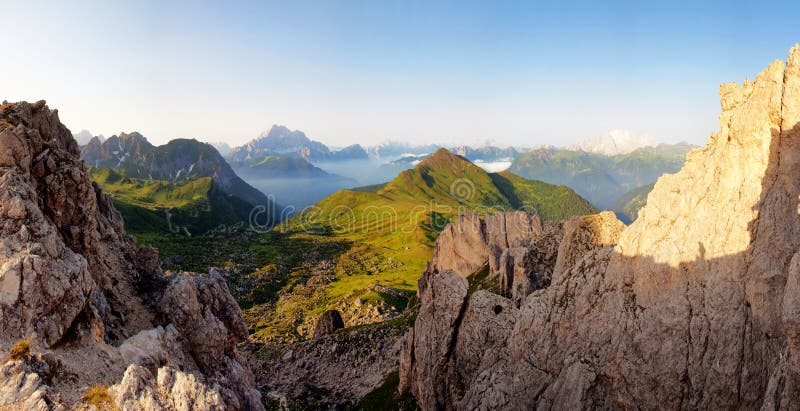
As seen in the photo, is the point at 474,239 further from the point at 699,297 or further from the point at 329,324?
the point at 699,297

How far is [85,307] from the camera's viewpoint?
25.0 meters

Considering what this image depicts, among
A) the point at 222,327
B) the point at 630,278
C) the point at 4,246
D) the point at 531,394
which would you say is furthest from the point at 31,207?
the point at 630,278

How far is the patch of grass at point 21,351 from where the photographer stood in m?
19.6

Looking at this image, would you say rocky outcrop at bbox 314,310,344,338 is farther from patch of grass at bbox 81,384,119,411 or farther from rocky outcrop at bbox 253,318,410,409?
patch of grass at bbox 81,384,119,411

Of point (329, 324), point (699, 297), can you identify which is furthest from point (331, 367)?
point (699, 297)

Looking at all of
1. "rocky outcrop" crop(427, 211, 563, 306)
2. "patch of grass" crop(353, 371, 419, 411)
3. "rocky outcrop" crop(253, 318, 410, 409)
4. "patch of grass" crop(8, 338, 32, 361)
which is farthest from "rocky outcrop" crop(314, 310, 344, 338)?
"patch of grass" crop(8, 338, 32, 361)

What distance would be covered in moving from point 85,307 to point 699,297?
129 feet

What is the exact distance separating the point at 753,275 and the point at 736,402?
7868mm

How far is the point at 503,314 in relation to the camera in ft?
137

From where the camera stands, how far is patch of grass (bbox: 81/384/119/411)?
19406 mm

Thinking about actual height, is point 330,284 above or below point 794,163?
below

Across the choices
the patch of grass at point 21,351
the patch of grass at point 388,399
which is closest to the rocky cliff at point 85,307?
the patch of grass at point 21,351

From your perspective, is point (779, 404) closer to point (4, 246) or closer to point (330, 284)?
point (4, 246)

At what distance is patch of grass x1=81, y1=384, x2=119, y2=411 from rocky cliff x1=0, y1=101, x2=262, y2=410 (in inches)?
2.8
